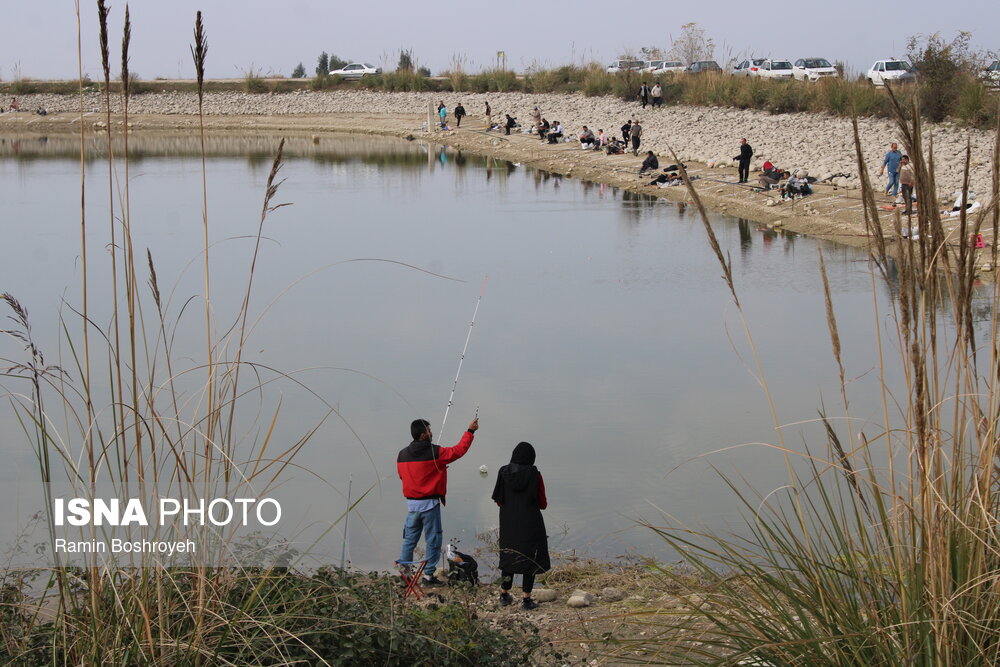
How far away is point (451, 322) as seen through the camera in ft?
48.4

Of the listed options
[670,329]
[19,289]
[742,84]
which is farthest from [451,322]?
[742,84]

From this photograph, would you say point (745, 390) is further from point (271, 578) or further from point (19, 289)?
point (19, 289)

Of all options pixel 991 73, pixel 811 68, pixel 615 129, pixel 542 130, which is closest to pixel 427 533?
pixel 991 73

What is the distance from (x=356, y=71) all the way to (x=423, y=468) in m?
69.7

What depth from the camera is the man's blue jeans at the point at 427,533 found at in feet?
21.3

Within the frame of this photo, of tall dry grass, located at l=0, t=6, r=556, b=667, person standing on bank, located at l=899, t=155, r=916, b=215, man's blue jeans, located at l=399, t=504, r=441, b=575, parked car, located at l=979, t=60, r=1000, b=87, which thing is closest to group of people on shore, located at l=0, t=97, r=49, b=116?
parked car, located at l=979, t=60, r=1000, b=87

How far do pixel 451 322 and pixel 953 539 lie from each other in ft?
40.4

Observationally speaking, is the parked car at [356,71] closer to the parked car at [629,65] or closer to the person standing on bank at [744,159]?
the parked car at [629,65]

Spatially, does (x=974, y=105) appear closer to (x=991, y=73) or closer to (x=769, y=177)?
(x=991, y=73)

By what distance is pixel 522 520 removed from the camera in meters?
6.20

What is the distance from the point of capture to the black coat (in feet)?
20.2

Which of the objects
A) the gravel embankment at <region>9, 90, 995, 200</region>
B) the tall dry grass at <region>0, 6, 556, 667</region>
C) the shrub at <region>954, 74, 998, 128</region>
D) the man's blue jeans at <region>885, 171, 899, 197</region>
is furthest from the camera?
the gravel embankment at <region>9, 90, 995, 200</region>

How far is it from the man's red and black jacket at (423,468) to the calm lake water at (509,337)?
30 cm

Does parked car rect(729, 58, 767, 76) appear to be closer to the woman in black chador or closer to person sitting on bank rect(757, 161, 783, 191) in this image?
person sitting on bank rect(757, 161, 783, 191)
